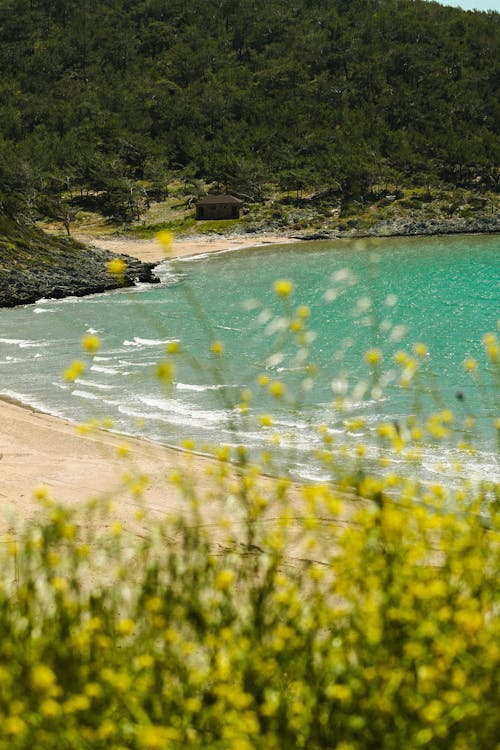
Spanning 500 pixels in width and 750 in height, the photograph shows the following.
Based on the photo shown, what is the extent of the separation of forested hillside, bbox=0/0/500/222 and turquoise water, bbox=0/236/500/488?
2148cm

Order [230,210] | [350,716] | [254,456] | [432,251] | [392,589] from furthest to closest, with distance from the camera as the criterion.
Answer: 1. [230,210]
2. [432,251]
3. [254,456]
4. [392,589]
5. [350,716]

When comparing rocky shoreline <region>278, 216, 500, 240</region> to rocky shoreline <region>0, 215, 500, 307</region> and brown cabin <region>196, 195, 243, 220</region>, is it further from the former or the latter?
rocky shoreline <region>0, 215, 500, 307</region>

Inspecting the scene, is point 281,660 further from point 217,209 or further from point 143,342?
point 217,209

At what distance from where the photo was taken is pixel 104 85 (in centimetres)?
14675

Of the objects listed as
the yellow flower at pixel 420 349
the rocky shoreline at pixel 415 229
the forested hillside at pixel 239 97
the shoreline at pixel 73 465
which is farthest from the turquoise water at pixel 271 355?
the forested hillside at pixel 239 97

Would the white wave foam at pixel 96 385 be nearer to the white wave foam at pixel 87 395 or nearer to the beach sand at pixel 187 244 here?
the white wave foam at pixel 87 395

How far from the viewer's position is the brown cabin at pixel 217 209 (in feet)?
289

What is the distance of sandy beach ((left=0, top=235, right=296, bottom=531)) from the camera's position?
41.4 feet

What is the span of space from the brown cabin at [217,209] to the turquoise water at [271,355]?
2923cm

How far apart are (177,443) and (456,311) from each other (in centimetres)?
2502

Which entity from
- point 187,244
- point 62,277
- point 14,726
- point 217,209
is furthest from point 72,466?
point 217,209

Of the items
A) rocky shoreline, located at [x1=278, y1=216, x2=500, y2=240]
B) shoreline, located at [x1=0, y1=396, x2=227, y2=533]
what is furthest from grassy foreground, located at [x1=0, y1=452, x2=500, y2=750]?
rocky shoreline, located at [x1=278, y1=216, x2=500, y2=240]

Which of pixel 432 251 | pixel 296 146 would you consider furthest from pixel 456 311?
pixel 296 146

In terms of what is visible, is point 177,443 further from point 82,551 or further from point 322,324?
point 322,324
